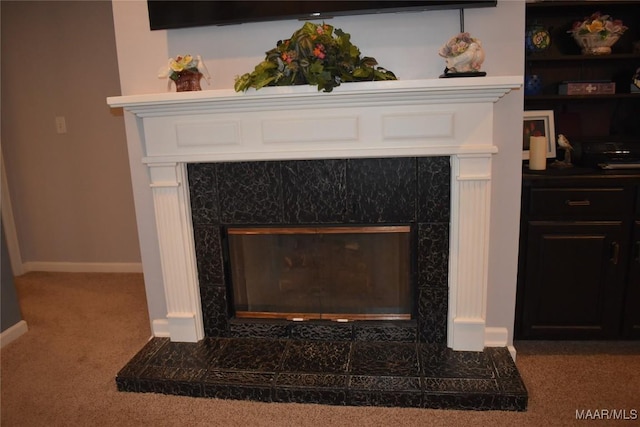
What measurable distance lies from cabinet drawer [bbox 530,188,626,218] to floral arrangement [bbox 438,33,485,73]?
674 mm

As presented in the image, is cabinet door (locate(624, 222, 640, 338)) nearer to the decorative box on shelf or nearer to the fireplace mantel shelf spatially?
the decorative box on shelf

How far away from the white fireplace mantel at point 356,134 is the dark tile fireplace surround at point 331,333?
0.07 meters

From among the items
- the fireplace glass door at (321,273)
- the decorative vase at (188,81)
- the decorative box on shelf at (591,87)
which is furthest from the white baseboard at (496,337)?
the decorative vase at (188,81)

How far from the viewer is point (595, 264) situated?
6.88 feet

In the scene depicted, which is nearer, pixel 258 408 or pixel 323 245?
pixel 258 408

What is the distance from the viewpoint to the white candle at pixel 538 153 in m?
2.13

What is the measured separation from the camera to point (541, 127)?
2422 mm

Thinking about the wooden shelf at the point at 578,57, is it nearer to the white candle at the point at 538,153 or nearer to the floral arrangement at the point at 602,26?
the floral arrangement at the point at 602,26

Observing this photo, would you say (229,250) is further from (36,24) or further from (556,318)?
(36,24)

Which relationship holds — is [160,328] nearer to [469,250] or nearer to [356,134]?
[356,134]

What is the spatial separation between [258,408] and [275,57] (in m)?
1.45

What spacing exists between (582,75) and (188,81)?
2.10 metres

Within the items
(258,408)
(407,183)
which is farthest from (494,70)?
(258,408)

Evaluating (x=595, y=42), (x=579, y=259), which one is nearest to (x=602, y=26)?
(x=595, y=42)
